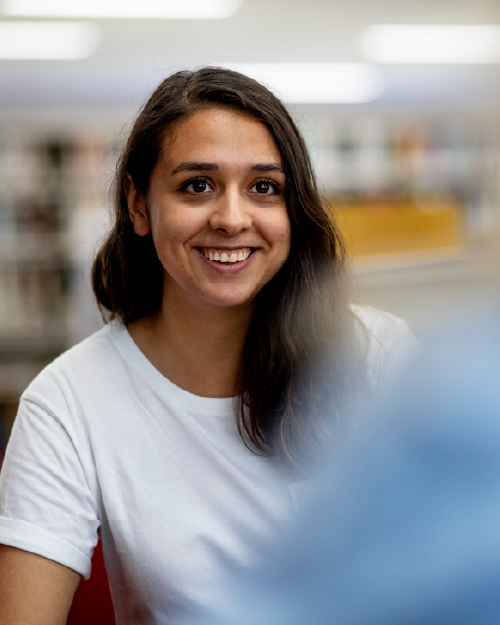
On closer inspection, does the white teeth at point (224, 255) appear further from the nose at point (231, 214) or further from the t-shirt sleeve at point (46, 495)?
the t-shirt sleeve at point (46, 495)

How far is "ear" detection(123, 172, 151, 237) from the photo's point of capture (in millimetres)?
1117

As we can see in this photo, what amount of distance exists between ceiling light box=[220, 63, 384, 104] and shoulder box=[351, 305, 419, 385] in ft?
14.0

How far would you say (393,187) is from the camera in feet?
16.8

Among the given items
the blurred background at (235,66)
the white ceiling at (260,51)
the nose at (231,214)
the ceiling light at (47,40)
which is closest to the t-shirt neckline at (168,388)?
the nose at (231,214)

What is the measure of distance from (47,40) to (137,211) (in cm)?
420

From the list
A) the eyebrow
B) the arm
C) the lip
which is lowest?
the arm

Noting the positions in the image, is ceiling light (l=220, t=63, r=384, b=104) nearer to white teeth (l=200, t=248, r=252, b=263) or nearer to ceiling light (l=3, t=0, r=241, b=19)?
ceiling light (l=3, t=0, r=241, b=19)

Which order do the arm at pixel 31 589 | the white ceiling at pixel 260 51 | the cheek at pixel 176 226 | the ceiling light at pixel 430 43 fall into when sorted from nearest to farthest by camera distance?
the arm at pixel 31 589
the cheek at pixel 176 226
the white ceiling at pixel 260 51
the ceiling light at pixel 430 43

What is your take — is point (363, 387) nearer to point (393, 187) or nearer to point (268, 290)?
point (268, 290)

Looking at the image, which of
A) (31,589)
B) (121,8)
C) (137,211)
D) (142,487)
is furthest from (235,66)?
(31,589)

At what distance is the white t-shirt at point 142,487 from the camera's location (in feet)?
3.18

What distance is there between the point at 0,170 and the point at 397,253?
300 cm

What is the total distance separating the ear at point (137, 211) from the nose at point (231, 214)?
17 cm

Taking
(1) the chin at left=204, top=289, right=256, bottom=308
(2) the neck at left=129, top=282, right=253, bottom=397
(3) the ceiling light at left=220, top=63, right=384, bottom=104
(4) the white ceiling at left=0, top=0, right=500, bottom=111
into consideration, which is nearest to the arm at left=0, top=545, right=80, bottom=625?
(2) the neck at left=129, top=282, right=253, bottom=397
